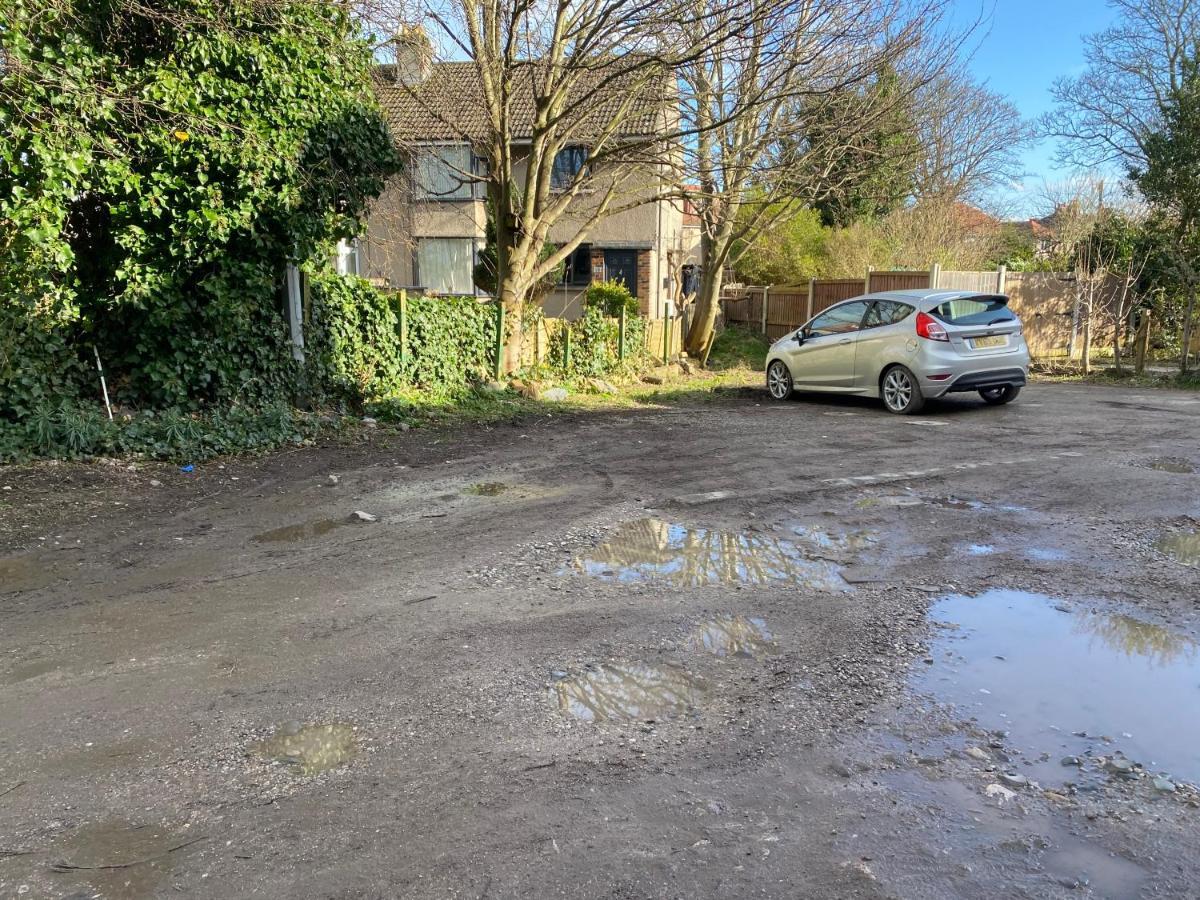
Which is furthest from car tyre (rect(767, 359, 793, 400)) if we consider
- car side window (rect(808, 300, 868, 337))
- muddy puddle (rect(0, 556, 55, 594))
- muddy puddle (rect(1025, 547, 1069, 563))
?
muddy puddle (rect(0, 556, 55, 594))

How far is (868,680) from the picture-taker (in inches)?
147

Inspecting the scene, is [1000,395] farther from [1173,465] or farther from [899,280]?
[899,280]

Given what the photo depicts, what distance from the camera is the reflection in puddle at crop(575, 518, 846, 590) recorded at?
5.08 metres

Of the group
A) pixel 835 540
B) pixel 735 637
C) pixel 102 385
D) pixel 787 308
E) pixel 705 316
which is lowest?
pixel 735 637

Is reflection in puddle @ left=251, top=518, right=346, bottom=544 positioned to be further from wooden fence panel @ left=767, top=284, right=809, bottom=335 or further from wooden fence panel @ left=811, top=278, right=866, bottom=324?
wooden fence panel @ left=767, top=284, right=809, bottom=335

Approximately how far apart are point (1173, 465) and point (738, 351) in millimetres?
14842

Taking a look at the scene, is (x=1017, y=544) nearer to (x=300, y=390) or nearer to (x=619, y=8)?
(x=300, y=390)

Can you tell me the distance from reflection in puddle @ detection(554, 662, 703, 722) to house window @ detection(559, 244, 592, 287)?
22632 mm

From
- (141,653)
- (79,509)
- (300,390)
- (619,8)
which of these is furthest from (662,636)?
(619,8)

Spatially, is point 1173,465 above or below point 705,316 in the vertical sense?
below

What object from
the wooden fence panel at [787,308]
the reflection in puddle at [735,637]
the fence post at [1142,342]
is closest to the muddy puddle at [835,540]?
the reflection in puddle at [735,637]

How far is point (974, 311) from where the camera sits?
11.2m

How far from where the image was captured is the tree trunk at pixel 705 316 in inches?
755

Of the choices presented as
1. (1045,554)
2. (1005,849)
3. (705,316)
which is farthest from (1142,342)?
(1005,849)
